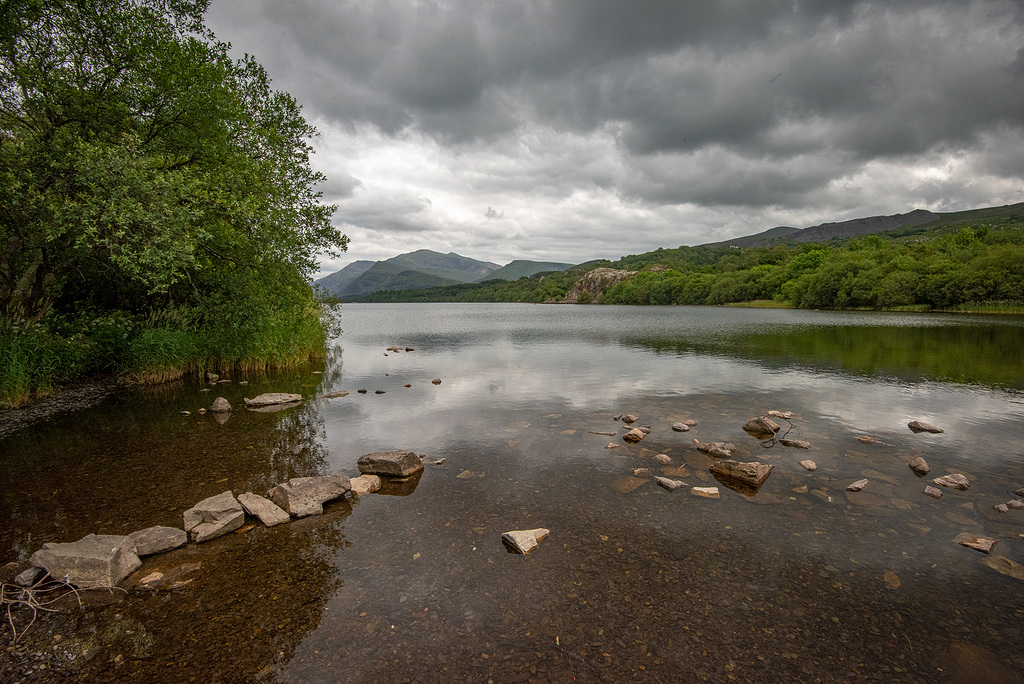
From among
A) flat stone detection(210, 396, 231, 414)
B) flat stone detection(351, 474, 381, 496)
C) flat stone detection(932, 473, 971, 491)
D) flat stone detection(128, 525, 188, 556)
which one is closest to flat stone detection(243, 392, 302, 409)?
flat stone detection(210, 396, 231, 414)

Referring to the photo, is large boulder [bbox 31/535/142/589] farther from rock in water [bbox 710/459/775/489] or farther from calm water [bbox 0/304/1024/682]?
rock in water [bbox 710/459/775/489]

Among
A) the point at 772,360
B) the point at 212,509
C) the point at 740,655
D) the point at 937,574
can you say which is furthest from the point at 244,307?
the point at 772,360

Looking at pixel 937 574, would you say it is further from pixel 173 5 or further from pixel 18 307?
pixel 173 5

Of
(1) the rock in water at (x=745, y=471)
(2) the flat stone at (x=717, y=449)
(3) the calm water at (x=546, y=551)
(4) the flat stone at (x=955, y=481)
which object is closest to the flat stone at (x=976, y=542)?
(3) the calm water at (x=546, y=551)

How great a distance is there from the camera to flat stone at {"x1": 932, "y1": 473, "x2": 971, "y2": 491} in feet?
36.3

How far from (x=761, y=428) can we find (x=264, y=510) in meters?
15.5

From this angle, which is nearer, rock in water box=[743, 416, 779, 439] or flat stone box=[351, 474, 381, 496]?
flat stone box=[351, 474, 381, 496]

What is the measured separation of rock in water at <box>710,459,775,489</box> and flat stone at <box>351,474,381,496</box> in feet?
29.7

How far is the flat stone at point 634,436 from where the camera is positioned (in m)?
14.7

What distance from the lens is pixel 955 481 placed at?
1119 cm

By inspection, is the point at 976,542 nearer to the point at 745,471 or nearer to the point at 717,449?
the point at 745,471

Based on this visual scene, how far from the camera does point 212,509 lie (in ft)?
29.9

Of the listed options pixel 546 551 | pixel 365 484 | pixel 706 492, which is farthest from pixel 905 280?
pixel 365 484

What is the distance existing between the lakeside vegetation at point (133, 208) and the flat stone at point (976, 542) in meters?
23.0
